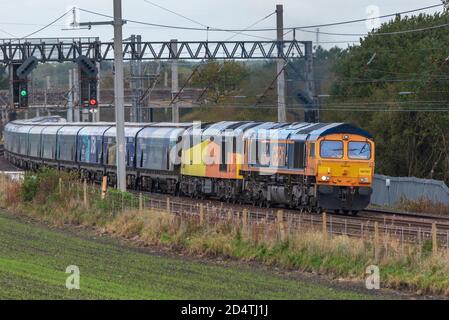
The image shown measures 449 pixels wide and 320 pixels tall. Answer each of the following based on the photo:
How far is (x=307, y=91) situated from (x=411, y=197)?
31.9ft

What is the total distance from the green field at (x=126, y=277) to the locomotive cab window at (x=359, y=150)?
37.2ft

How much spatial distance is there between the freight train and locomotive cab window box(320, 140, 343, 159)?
0.03 meters

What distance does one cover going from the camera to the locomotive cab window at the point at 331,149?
3575 centimetres

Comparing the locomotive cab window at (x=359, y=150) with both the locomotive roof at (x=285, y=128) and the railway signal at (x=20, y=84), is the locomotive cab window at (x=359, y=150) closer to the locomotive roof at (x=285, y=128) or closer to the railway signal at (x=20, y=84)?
the locomotive roof at (x=285, y=128)

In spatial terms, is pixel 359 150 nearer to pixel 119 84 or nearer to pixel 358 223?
pixel 358 223

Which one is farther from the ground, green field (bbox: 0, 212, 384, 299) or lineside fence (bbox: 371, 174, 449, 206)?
green field (bbox: 0, 212, 384, 299)

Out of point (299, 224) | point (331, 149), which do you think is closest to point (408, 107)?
point (331, 149)

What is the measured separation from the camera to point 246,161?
40312 millimetres

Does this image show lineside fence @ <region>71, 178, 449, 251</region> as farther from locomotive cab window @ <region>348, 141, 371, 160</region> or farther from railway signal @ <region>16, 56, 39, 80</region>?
railway signal @ <region>16, 56, 39, 80</region>

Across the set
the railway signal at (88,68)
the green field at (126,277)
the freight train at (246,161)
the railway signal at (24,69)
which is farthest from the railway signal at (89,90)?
the green field at (126,277)

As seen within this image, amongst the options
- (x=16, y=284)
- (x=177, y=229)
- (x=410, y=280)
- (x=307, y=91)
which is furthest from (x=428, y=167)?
(x=16, y=284)

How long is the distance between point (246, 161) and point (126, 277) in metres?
20.2

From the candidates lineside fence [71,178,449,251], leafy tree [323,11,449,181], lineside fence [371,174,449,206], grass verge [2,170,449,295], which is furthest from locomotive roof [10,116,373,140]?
leafy tree [323,11,449,181]

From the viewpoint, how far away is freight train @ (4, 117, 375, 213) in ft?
117
